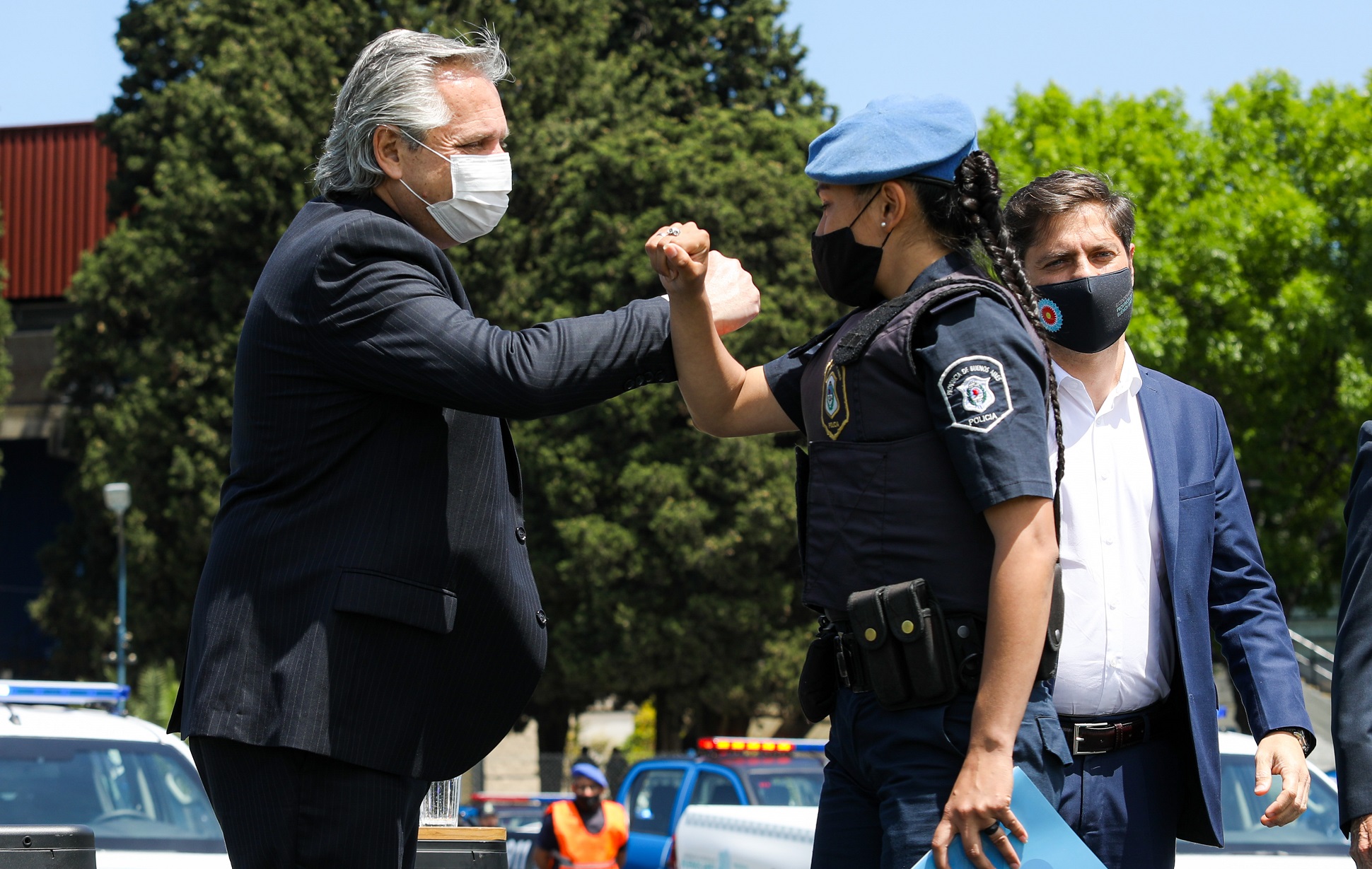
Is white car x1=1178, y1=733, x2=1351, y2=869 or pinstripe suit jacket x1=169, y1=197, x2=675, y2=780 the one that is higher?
pinstripe suit jacket x1=169, y1=197, x2=675, y2=780

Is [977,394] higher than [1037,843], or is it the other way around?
[977,394]

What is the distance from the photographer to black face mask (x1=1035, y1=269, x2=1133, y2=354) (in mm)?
3316

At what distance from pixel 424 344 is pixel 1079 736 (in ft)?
5.15

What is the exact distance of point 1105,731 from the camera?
3.03 m

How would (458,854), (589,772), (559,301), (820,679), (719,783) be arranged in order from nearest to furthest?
(820,679) → (458,854) → (589,772) → (719,783) → (559,301)

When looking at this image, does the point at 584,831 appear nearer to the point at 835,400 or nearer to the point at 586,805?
the point at 586,805

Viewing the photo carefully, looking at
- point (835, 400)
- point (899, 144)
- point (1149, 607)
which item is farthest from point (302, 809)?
point (1149, 607)

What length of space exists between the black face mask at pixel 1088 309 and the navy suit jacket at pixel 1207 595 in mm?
156

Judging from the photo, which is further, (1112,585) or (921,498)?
(1112,585)

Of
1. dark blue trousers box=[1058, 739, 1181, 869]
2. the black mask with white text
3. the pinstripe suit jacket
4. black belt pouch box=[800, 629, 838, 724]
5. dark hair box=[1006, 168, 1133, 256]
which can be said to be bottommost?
the black mask with white text

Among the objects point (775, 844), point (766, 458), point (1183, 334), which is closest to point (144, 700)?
point (766, 458)

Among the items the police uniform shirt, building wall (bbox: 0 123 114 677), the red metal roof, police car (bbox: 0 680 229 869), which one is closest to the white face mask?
the police uniform shirt

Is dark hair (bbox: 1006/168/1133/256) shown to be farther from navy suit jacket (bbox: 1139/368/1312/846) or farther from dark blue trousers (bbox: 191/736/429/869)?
dark blue trousers (bbox: 191/736/429/869)

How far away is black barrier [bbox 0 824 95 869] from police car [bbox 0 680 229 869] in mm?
2370
